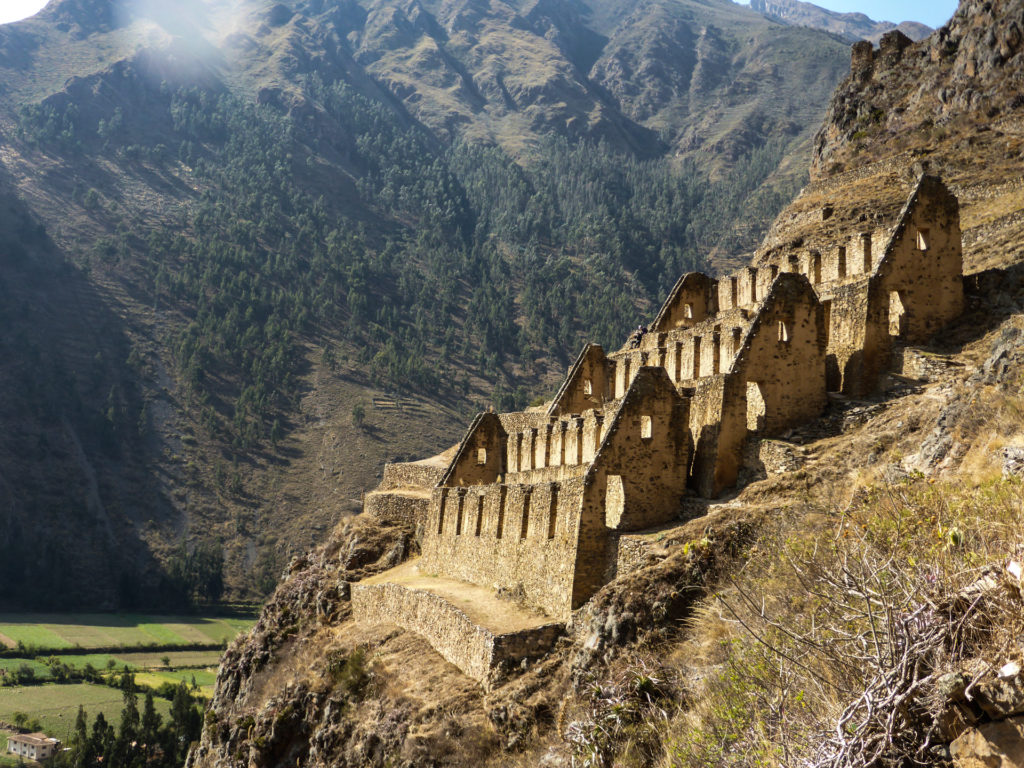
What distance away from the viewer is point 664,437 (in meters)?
26.0

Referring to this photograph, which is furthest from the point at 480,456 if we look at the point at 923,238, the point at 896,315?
the point at 923,238

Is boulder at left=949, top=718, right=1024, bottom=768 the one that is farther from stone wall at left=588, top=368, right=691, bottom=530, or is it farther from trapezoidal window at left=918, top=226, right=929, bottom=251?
trapezoidal window at left=918, top=226, right=929, bottom=251

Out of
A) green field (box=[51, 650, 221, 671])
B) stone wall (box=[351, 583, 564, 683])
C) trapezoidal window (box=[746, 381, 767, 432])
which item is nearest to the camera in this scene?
stone wall (box=[351, 583, 564, 683])

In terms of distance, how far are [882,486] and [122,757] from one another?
66.1 meters

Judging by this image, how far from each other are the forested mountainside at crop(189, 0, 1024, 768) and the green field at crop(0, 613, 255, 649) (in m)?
60.2

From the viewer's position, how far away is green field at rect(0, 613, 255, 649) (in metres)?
95.4

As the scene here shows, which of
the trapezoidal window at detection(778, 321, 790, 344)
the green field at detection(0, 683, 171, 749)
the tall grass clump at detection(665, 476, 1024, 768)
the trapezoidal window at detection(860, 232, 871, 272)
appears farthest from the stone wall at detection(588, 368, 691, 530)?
the green field at detection(0, 683, 171, 749)

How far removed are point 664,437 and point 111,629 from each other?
297ft

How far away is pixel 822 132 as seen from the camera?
222 feet

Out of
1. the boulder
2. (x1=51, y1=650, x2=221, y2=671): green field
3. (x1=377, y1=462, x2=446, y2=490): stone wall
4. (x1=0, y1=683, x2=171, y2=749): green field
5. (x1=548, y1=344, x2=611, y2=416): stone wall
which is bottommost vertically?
(x1=0, y1=683, x2=171, y2=749): green field

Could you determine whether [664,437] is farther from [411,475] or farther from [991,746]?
[411,475]

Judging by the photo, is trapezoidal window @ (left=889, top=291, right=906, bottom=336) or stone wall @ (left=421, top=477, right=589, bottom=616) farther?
trapezoidal window @ (left=889, top=291, right=906, bottom=336)

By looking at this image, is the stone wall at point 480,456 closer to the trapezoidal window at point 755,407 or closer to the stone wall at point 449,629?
the stone wall at point 449,629

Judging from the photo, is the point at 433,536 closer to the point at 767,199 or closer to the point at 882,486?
the point at 882,486
